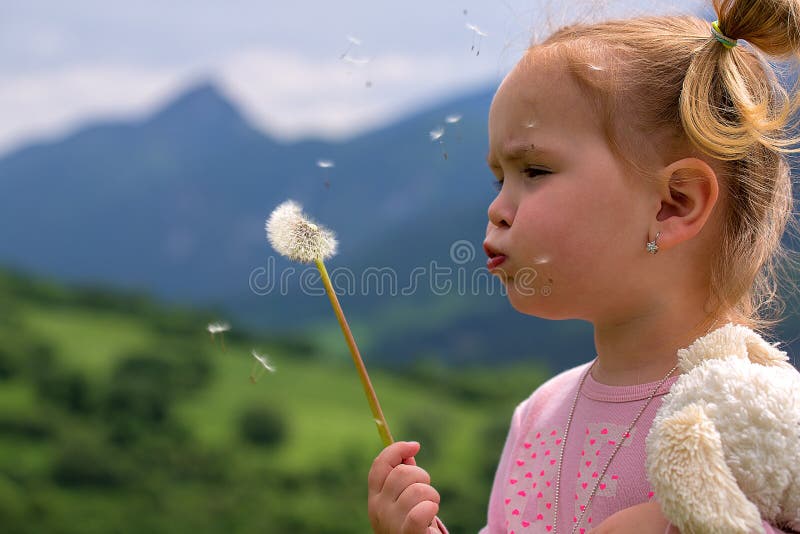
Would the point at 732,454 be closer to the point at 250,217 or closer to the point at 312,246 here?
the point at 312,246

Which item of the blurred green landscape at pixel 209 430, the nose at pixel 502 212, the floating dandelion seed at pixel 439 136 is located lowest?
the blurred green landscape at pixel 209 430

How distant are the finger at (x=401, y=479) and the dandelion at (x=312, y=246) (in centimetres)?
5

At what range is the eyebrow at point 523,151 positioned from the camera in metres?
1.00

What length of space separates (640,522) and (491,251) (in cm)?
38

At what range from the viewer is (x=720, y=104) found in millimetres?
1018

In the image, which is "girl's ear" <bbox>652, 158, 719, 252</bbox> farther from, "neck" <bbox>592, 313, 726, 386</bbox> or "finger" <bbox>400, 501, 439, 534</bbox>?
"finger" <bbox>400, 501, 439, 534</bbox>

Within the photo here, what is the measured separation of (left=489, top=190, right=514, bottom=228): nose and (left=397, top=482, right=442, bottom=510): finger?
34 centimetres

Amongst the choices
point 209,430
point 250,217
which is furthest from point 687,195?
point 250,217

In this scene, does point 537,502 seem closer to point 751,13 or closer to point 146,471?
point 751,13

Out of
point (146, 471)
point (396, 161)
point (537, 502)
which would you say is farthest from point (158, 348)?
point (537, 502)

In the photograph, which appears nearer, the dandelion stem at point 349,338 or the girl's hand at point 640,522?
the girl's hand at point 640,522

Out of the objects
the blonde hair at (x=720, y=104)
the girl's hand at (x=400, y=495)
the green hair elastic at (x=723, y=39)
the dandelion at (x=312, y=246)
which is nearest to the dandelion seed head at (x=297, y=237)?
the dandelion at (x=312, y=246)

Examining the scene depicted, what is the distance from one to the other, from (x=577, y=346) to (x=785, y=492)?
2.56 metres

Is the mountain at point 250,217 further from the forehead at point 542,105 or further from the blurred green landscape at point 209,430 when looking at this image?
the forehead at point 542,105
